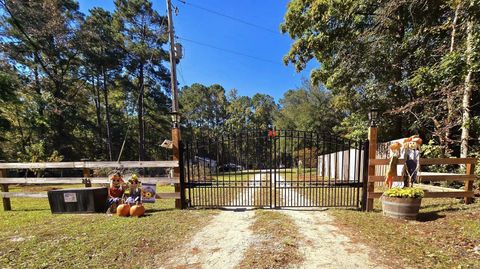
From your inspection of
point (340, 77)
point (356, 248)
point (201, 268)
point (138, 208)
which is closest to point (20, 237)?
point (138, 208)

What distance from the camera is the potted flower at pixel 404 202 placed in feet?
15.5

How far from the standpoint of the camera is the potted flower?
4.72 meters

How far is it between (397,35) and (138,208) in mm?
11733

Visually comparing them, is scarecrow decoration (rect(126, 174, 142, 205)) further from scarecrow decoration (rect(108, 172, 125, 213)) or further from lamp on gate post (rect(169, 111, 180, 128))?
lamp on gate post (rect(169, 111, 180, 128))

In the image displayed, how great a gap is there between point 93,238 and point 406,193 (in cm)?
566

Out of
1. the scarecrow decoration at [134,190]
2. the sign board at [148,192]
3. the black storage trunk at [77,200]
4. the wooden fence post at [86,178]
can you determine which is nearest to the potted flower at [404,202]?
the sign board at [148,192]

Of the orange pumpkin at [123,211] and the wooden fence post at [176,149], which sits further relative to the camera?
the wooden fence post at [176,149]

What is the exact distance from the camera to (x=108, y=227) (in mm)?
4684

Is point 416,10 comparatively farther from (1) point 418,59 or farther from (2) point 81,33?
(2) point 81,33

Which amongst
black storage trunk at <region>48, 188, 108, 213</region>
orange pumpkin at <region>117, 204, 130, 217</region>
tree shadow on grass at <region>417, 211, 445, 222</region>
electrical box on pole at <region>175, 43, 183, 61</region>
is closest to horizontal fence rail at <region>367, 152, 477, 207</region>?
tree shadow on grass at <region>417, 211, 445, 222</region>

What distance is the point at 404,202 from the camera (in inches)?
187

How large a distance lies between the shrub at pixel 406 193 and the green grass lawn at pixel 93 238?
3.76 m

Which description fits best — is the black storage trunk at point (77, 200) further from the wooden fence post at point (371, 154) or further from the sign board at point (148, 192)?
the wooden fence post at point (371, 154)

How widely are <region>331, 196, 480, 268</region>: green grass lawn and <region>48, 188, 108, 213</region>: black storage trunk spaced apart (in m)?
5.36
